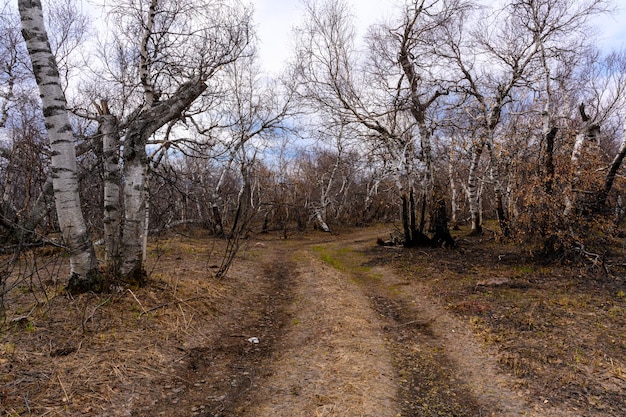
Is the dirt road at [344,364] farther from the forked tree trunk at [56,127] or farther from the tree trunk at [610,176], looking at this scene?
the tree trunk at [610,176]

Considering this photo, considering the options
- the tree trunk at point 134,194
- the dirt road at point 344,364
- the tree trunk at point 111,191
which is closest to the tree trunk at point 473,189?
the dirt road at point 344,364

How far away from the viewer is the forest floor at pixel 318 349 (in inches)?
147

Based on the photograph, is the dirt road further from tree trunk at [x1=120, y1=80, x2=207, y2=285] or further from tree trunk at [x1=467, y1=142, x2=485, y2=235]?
tree trunk at [x1=467, y1=142, x2=485, y2=235]

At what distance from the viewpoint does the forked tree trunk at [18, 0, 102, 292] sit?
5.15 m

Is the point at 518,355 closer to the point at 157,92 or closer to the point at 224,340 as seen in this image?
the point at 224,340

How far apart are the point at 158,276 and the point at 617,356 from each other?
24.4 ft

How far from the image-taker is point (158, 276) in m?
7.34

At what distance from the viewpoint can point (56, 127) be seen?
17.2 ft

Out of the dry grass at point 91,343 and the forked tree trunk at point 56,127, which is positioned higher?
the forked tree trunk at point 56,127

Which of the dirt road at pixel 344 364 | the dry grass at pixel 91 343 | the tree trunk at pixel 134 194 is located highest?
the tree trunk at pixel 134 194

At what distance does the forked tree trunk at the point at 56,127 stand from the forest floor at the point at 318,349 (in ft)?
2.76

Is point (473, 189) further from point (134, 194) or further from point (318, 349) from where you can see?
point (134, 194)

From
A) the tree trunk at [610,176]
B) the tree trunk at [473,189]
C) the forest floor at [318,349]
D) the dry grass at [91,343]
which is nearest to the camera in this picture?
the dry grass at [91,343]

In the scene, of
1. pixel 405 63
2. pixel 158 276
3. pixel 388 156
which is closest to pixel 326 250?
pixel 388 156
